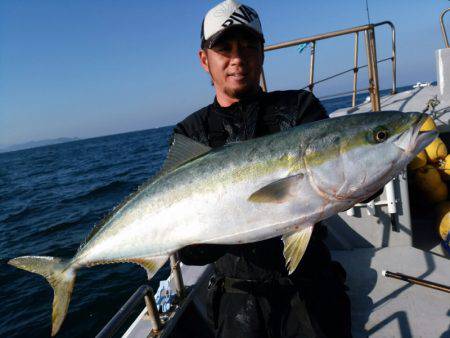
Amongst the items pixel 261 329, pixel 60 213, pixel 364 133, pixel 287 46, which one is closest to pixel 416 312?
pixel 261 329

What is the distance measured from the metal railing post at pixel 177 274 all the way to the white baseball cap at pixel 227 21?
93.9 inches

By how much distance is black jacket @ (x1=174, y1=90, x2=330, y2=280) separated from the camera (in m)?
2.87

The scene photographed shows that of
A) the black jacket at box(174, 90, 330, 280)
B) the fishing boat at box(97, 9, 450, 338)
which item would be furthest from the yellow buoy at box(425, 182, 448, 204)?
the black jacket at box(174, 90, 330, 280)

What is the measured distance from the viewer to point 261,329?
2904mm

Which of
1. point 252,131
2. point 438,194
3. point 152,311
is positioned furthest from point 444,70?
point 152,311

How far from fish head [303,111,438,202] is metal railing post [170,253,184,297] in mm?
2201

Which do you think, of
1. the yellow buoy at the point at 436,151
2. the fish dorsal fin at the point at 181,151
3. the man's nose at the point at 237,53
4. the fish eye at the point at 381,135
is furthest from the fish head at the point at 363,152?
the yellow buoy at the point at 436,151

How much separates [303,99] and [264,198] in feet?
4.25

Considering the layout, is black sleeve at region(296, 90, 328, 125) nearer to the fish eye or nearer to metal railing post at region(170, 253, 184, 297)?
the fish eye

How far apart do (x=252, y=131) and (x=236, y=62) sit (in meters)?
0.66

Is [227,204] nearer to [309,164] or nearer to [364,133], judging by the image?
[309,164]

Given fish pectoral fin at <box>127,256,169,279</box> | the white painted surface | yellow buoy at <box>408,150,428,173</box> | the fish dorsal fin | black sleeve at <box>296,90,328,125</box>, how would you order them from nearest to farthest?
fish pectoral fin at <box>127,256,169,279</box> < the fish dorsal fin < black sleeve at <box>296,90,328,125</box> < yellow buoy at <box>408,150,428,173</box> < the white painted surface

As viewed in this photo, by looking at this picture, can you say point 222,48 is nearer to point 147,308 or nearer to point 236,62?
point 236,62


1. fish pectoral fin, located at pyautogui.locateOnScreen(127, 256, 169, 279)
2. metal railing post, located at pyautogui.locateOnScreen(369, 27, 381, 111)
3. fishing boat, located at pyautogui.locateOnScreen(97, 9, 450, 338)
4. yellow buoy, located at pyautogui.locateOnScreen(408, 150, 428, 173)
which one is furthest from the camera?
yellow buoy, located at pyautogui.locateOnScreen(408, 150, 428, 173)
